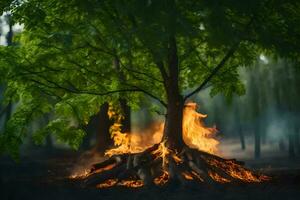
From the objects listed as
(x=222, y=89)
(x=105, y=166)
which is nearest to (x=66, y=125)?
(x=105, y=166)

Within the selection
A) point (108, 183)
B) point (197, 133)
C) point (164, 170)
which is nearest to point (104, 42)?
point (164, 170)

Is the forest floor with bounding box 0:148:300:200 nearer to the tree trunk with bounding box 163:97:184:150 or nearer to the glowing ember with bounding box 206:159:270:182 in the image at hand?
the glowing ember with bounding box 206:159:270:182

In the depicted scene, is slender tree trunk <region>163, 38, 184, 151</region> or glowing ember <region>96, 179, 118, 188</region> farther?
slender tree trunk <region>163, 38, 184, 151</region>

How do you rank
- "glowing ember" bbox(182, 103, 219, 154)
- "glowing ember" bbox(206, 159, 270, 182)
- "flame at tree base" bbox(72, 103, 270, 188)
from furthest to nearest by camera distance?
"glowing ember" bbox(182, 103, 219, 154), "glowing ember" bbox(206, 159, 270, 182), "flame at tree base" bbox(72, 103, 270, 188)

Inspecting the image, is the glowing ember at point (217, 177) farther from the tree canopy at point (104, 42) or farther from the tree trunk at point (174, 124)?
the tree canopy at point (104, 42)

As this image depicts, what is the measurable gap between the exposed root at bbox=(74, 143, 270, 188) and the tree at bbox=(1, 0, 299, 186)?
263 millimetres

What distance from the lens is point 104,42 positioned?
1409 cm

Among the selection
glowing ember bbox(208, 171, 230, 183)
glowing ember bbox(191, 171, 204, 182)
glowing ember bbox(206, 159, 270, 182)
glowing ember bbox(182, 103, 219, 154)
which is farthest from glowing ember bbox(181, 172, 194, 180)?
glowing ember bbox(182, 103, 219, 154)

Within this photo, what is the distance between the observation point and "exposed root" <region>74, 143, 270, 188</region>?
49.3 feet

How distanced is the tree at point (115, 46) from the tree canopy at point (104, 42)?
1.1 inches

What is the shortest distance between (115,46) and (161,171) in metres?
5.52

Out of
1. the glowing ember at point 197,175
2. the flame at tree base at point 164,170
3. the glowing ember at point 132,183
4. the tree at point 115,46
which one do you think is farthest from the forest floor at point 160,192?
the tree at point 115,46

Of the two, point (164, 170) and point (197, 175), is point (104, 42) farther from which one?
point (197, 175)

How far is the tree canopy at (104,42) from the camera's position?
10203 millimetres
